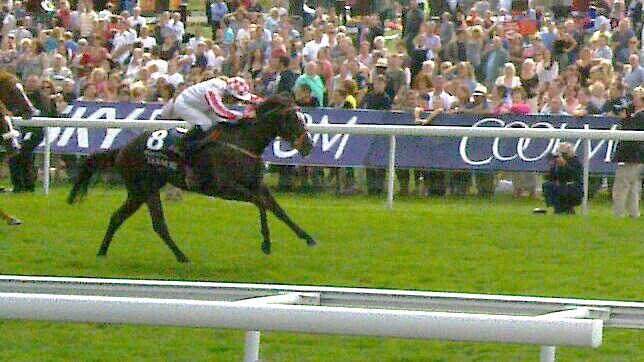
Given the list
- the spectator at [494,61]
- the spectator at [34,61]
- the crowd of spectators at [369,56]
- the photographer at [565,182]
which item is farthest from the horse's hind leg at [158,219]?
the spectator at [34,61]

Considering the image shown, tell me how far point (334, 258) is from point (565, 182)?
11.4 feet

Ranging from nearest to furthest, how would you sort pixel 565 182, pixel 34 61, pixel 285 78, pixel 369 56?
pixel 565 182, pixel 285 78, pixel 369 56, pixel 34 61

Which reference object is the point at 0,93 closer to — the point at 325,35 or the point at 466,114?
the point at 466,114

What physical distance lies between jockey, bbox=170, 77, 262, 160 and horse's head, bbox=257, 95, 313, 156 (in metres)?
0.10

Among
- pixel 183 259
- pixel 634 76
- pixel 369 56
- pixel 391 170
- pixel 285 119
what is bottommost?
pixel 391 170

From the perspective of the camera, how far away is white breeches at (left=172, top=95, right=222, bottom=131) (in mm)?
11211

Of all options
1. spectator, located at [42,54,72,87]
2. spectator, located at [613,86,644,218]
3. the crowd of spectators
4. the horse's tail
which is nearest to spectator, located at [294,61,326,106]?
the crowd of spectators

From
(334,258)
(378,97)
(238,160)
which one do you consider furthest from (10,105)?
(378,97)

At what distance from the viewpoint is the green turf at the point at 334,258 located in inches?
290

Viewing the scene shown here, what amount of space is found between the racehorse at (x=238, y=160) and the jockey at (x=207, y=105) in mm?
77

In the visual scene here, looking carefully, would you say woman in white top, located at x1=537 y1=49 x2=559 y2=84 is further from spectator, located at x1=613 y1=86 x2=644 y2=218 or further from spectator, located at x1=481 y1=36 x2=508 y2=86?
spectator, located at x1=613 y1=86 x2=644 y2=218

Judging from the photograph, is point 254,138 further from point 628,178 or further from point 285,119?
point 628,178

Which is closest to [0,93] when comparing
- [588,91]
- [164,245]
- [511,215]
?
[164,245]

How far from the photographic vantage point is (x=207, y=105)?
1121 cm
